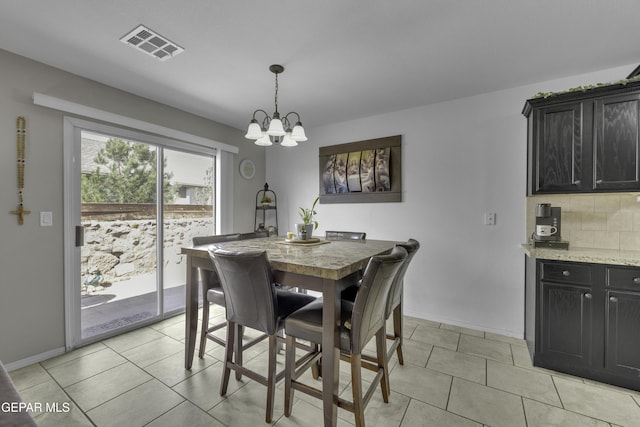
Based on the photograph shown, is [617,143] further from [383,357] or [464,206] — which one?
[383,357]

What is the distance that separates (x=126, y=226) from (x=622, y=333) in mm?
4194

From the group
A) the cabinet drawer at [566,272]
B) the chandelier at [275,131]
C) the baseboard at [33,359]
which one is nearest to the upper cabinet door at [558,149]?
the cabinet drawer at [566,272]

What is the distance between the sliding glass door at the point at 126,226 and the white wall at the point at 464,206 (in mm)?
2231

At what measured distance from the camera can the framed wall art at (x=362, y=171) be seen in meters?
3.40

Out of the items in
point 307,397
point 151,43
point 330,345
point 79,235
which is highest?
point 151,43

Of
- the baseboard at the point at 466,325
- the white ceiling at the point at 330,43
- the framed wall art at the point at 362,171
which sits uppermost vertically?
the white ceiling at the point at 330,43

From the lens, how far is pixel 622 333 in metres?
1.94

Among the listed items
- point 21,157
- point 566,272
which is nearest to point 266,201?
point 21,157

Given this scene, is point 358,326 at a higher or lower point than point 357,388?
higher

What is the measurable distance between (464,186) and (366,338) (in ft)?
7.09

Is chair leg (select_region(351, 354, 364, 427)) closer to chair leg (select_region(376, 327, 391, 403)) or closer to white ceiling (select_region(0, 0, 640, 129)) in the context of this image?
chair leg (select_region(376, 327, 391, 403))

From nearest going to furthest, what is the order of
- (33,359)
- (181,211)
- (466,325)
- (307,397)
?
(307,397) < (33,359) < (466,325) < (181,211)

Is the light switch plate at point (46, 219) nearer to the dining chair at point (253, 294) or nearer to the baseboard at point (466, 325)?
the dining chair at point (253, 294)

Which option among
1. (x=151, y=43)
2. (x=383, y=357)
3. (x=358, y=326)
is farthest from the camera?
(x=151, y=43)
